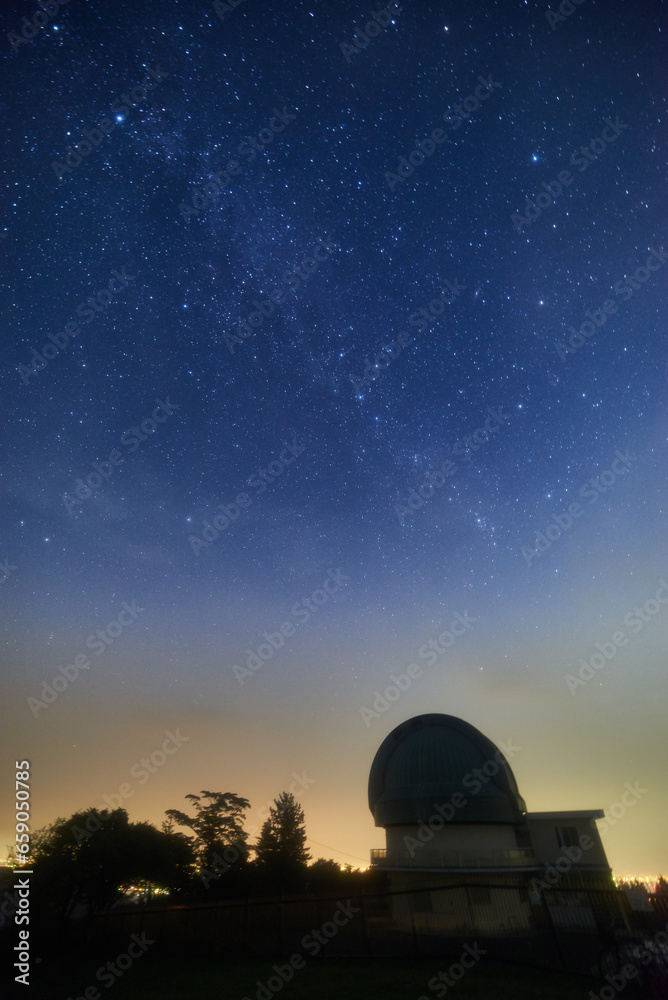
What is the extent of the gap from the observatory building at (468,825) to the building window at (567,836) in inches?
2.1

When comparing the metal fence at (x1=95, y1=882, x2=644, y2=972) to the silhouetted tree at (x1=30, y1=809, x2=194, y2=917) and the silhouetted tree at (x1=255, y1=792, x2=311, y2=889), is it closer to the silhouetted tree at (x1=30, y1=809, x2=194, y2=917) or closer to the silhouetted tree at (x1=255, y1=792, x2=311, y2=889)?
the silhouetted tree at (x1=30, y1=809, x2=194, y2=917)

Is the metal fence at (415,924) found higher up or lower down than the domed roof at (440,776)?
lower down

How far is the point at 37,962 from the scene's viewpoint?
59.9ft

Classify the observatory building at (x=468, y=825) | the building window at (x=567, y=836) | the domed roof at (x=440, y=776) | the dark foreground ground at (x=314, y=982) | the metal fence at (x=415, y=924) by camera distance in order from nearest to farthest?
1. the dark foreground ground at (x=314, y=982)
2. the metal fence at (x=415, y=924)
3. the observatory building at (x=468, y=825)
4. the domed roof at (x=440, y=776)
5. the building window at (x=567, y=836)

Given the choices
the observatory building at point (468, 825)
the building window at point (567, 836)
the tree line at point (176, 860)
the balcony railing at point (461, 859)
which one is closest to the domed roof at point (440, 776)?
the observatory building at point (468, 825)

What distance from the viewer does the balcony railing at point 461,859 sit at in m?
26.3

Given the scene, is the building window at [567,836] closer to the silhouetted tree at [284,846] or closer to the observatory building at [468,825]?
the observatory building at [468,825]

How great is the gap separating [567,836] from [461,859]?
811 cm

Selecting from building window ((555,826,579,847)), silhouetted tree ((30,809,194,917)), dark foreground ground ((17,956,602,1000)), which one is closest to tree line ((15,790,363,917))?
silhouetted tree ((30,809,194,917))

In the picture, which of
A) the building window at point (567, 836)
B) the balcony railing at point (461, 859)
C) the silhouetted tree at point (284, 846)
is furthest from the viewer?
the silhouetted tree at point (284, 846)

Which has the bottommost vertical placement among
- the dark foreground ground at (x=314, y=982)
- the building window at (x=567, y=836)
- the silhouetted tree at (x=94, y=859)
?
the dark foreground ground at (x=314, y=982)

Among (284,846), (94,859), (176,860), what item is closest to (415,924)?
(94,859)

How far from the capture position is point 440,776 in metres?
29.6

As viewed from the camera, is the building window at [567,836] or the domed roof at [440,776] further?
the building window at [567,836]
